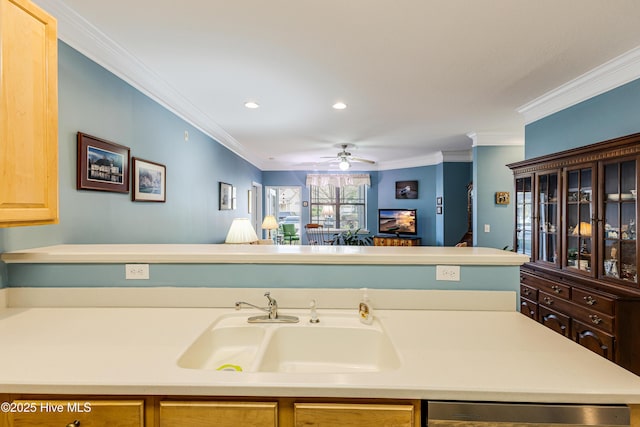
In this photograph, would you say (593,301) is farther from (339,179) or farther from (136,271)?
(339,179)

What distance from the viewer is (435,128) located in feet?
14.4

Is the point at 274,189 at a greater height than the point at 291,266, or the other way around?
the point at 274,189

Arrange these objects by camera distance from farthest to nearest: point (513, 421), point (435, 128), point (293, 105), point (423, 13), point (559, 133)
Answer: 1. point (435, 128)
2. point (293, 105)
3. point (559, 133)
4. point (423, 13)
5. point (513, 421)

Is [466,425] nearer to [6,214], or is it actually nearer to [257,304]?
[257,304]

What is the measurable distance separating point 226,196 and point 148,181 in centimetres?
211

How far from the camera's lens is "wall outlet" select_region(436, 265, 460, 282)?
152cm

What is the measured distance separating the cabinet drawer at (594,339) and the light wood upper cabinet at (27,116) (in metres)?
3.40

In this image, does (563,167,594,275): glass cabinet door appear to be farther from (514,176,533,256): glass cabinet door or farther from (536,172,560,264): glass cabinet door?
(514,176,533,256): glass cabinet door

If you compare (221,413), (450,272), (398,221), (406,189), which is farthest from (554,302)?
(406,189)

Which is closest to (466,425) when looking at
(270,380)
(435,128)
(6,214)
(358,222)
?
(270,380)

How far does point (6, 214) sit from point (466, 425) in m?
1.72

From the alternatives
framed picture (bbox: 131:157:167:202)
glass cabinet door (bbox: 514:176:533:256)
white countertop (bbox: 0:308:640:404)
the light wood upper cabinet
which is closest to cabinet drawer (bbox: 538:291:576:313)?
glass cabinet door (bbox: 514:176:533:256)

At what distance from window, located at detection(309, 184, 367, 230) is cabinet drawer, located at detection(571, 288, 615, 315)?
5.73m

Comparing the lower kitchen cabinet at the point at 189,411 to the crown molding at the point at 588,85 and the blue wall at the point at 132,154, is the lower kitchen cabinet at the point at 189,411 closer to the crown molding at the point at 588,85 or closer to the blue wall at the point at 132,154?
the blue wall at the point at 132,154
